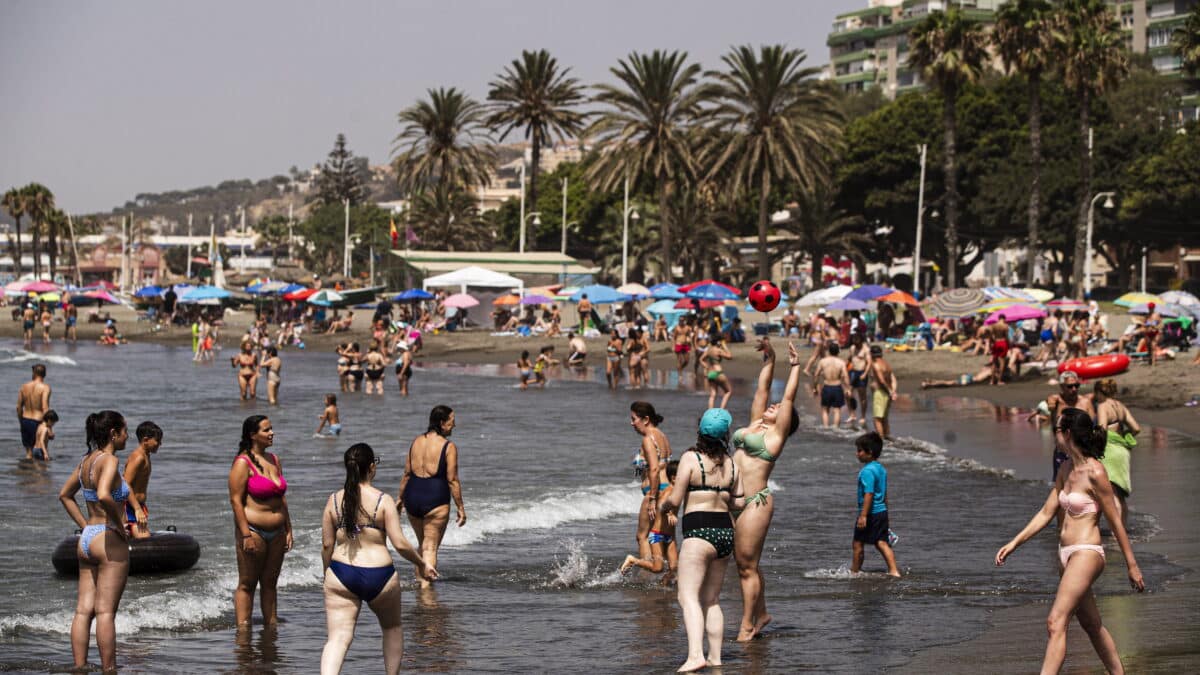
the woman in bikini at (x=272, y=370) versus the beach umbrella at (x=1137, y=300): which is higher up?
the beach umbrella at (x=1137, y=300)

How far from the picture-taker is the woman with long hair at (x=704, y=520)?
794 centimetres

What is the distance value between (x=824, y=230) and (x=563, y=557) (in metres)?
60.4

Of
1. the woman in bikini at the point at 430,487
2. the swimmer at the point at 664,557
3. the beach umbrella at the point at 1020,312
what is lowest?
the swimmer at the point at 664,557

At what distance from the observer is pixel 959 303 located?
1640 inches

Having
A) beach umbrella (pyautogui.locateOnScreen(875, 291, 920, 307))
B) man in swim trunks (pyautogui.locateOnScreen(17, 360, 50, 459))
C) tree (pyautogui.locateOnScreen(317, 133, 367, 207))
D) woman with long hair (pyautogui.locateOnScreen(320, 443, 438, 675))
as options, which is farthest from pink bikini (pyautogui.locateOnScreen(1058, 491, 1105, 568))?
tree (pyautogui.locateOnScreen(317, 133, 367, 207))

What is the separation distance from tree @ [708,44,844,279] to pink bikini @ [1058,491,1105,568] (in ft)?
161

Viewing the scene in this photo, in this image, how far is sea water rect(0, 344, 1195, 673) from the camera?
9375 millimetres

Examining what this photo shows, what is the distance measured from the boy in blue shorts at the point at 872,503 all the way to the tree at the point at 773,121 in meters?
45.3

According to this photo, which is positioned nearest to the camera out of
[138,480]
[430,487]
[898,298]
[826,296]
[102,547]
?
[102,547]

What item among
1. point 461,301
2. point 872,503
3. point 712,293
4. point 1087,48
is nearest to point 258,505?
point 872,503

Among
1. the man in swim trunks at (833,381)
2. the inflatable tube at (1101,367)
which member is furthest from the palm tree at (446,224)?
the inflatable tube at (1101,367)

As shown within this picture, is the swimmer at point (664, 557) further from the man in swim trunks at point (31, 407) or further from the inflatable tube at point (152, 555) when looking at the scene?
the man in swim trunks at point (31, 407)

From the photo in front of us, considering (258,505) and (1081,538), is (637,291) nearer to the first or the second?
(258,505)

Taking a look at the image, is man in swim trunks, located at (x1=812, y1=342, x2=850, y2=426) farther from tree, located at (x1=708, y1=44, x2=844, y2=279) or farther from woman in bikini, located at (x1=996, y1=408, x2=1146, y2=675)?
tree, located at (x1=708, y1=44, x2=844, y2=279)
